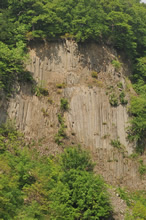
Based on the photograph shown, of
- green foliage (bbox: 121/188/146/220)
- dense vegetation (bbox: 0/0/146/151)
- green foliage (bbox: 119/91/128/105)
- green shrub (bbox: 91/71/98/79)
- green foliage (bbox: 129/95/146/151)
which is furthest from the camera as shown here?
green shrub (bbox: 91/71/98/79)

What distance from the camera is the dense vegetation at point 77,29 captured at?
29627 mm

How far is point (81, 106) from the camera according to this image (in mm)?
30969

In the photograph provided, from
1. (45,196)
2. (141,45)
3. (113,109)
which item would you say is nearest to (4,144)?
(45,196)

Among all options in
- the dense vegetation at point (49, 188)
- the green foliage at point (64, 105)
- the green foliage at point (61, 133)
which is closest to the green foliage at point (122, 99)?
the green foliage at point (64, 105)

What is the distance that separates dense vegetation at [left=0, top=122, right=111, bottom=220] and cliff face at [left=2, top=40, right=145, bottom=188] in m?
3.10

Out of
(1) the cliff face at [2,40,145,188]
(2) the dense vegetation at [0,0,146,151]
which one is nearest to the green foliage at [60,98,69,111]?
(1) the cliff face at [2,40,145,188]

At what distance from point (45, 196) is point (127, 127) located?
13.0 m

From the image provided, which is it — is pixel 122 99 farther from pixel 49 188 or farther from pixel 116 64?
pixel 49 188

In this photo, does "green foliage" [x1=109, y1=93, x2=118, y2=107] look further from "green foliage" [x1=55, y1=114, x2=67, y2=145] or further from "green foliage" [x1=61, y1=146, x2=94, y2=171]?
"green foliage" [x1=61, y1=146, x2=94, y2=171]

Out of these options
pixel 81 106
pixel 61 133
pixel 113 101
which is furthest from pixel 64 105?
pixel 113 101

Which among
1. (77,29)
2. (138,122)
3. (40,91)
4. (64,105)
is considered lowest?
(64,105)

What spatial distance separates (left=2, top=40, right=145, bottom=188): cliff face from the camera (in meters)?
28.8

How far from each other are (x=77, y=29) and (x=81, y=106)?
8900 millimetres

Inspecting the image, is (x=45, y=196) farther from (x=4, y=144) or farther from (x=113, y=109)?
(x=113, y=109)
